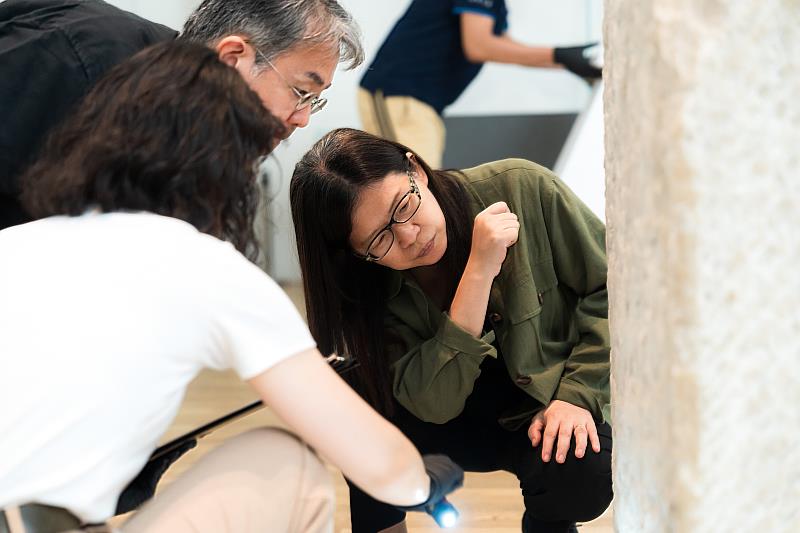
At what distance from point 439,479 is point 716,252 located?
0.44m

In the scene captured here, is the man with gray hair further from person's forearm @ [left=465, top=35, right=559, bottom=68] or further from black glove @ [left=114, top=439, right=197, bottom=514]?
person's forearm @ [left=465, top=35, right=559, bottom=68]

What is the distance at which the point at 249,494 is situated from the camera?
110 cm

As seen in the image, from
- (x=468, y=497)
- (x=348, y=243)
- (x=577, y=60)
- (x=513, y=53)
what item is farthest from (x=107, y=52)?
(x=577, y=60)

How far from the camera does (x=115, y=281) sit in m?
0.97

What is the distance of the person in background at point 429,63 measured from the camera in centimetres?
358

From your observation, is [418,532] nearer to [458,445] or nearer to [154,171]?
[458,445]

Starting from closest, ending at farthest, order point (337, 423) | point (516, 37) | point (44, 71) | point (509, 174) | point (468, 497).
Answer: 1. point (337, 423)
2. point (44, 71)
3. point (509, 174)
4. point (468, 497)
5. point (516, 37)

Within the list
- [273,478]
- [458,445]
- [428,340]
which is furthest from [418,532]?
[273,478]

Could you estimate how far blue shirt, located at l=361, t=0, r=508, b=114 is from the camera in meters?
3.57

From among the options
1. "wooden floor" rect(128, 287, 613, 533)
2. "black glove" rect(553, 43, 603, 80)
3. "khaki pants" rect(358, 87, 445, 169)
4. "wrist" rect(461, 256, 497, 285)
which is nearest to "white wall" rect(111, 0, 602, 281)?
"black glove" rect(553, 43, 603, 80)

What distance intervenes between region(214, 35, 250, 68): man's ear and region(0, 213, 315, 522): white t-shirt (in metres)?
0.60

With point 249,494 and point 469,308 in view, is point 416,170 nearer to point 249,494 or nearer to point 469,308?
point 469,308

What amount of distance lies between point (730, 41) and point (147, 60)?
630 mm

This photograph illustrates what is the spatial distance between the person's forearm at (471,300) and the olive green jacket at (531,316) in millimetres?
30
